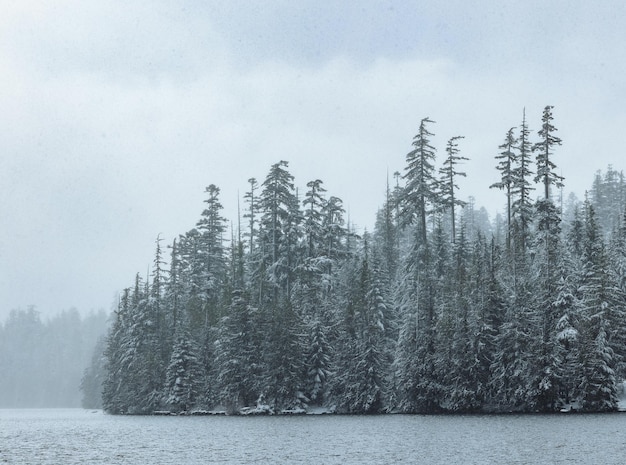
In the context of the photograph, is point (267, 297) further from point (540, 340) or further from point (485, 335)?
point (540, 340)

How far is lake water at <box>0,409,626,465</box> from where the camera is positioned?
98.7 ft

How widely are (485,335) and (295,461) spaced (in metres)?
34.8

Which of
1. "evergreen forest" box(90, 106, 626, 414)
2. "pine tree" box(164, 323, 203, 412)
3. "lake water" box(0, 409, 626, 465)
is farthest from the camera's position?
"pine tree" box(164, 323, 203, 412)

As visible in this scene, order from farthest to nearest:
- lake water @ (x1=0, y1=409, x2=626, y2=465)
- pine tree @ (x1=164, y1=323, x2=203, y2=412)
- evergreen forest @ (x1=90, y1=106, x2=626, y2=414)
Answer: pine tree @ (x1=164, y1=323, x2=203, y2=412) < evergreen forest @ (x1=90, y1=106, x2=626, y2=414) < lake water @ (x1=0, y1=409, x2=626, y2=465)

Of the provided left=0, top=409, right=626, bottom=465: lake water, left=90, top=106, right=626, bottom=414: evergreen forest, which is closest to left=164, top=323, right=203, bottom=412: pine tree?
left=90, top=106, right=626, bottom=414: evergreen forest

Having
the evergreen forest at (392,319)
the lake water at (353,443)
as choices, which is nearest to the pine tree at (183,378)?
the evergreen forest at (392,319)

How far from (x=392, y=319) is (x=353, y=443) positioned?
39.9 meters

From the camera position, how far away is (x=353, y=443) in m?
37.0

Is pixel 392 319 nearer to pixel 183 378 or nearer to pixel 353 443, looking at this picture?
pixel 183 378

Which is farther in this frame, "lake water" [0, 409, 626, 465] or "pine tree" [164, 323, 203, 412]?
"pine tree" [164, 323, 203, 412]

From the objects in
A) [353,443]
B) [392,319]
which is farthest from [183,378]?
[353,443]

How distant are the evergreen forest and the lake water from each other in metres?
6.49

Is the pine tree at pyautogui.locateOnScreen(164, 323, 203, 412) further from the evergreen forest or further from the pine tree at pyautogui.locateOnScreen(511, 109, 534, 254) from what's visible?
the pine tree at pyautogui.locateOnScreen(511, 109, 534, 254)

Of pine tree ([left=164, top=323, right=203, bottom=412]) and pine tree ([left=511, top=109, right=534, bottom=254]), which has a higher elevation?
pine tree ([left=511, top=109, right=534, bottom=254])
